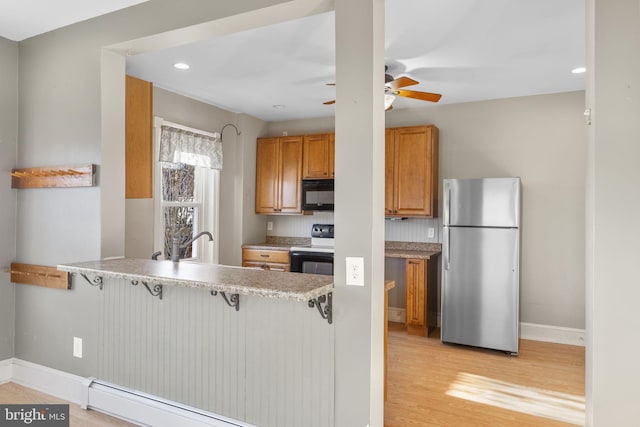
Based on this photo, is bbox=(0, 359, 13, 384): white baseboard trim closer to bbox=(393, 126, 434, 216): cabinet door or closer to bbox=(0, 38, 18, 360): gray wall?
bbox=(0, 38, 18, 360): gray wall

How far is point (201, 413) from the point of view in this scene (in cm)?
239

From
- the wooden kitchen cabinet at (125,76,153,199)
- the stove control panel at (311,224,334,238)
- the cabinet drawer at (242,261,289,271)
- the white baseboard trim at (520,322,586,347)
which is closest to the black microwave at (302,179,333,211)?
the stove control panel at (311,224,334,238)

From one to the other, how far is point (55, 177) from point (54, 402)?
152 cm

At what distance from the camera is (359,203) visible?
6.34 ft

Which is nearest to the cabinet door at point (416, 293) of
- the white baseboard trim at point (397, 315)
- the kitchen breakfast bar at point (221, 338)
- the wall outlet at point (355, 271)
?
the white baseboard trim at point (397, 315)

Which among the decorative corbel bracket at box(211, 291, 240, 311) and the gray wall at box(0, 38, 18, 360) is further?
the gray wall at box(0, 38, 18, 360)

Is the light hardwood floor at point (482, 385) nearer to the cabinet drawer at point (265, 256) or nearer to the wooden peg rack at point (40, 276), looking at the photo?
the cabinet drawer at point (265, 256)

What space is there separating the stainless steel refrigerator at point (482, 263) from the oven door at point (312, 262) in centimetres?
124

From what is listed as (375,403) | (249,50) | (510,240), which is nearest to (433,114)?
(510,240)

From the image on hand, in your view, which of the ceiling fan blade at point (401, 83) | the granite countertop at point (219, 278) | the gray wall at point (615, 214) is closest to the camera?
the gray wall at point (615, 214)

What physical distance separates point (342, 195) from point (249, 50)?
1.82 meters

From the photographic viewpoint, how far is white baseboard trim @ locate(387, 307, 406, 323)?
499cm

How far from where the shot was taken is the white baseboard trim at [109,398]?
2.38 meters

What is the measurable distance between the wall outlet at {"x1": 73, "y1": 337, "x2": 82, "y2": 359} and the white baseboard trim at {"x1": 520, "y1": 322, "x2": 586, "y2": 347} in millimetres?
4087
